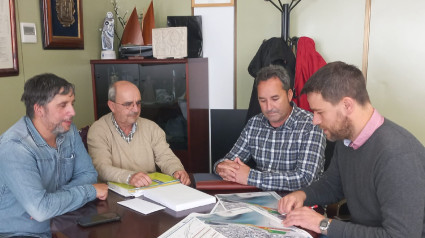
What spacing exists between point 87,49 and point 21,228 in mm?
1841

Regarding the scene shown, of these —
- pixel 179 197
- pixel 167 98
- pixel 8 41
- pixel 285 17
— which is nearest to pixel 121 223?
pixel 179 197

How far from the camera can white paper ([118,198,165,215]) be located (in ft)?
5.09

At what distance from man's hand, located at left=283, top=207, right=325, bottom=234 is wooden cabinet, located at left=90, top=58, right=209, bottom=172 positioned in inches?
72.1

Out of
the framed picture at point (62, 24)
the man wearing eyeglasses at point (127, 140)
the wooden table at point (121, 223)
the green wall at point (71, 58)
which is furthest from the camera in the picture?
the framed picture at point (62, 24)

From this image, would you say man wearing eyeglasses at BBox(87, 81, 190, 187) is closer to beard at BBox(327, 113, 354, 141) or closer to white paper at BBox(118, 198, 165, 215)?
white paper at BBox(118, 198, 165, 215)

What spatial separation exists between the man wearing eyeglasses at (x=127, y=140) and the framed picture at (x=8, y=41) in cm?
62

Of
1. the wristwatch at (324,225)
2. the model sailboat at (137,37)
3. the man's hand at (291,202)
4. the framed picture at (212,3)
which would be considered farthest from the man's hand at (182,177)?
the framed picture at (212,3)

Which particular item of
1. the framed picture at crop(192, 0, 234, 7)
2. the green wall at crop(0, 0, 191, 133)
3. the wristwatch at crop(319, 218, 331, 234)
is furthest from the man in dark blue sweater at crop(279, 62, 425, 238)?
the framed picture at crop(192, 0, 234, 7)

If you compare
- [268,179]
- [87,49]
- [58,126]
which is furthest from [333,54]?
[58,126]

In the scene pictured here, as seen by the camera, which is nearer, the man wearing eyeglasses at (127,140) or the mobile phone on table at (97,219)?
the mobile phone on table at (97,219)

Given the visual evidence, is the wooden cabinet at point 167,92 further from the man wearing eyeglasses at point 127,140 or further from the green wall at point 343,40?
the man wearing eyeglasses at point 127,140

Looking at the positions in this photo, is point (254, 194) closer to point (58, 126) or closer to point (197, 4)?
point (58, 126)

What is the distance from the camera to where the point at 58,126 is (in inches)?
71.8

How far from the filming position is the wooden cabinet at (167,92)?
314cm
